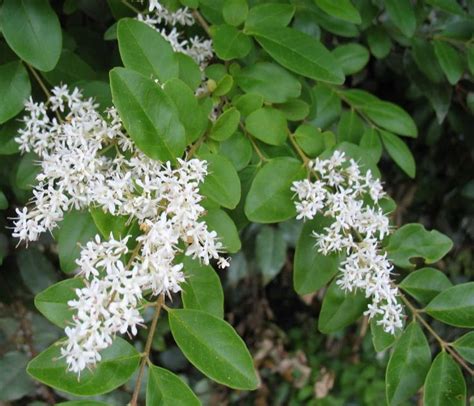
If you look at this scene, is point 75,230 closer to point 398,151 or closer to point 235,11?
point 235,11

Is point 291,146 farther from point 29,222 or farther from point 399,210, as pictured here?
point 399,210

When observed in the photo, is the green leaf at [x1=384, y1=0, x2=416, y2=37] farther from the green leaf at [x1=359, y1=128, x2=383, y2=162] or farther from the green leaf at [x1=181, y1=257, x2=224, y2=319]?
the green leaf at [x1=181, y1=257, x2=224, y2=319]

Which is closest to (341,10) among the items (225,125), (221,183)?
(225,125)

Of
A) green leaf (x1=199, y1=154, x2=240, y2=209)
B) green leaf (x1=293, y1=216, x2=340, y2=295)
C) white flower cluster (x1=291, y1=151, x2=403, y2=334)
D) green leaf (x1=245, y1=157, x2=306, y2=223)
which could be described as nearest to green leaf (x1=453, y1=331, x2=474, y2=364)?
white flower cluster (x1=291, y1=151, x2=403, y2=334)

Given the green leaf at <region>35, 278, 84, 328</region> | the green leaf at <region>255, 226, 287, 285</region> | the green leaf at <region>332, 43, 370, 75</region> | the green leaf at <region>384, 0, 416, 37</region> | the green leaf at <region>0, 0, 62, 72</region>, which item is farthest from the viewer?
the green leaf at <region>255, 226, 287, 285</region>

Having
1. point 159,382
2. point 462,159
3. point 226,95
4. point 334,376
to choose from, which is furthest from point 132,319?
point 334,376

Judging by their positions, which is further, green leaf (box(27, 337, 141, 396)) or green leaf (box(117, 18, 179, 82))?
green leaf (box(117, 18, 179, 82))

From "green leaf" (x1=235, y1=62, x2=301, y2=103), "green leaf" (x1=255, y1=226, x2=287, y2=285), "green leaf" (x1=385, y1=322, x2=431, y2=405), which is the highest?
"green leaf" (x1=235, y1=62, x2=301, y2=103)

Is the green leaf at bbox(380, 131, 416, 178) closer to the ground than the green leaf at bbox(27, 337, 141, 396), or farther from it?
closer to the ground
